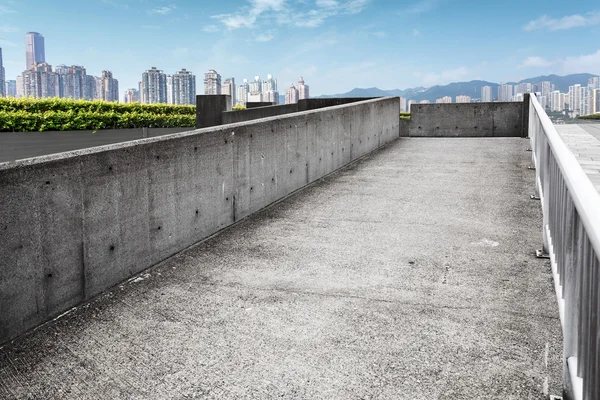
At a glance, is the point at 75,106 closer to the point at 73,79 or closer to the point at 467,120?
the point at 467,120

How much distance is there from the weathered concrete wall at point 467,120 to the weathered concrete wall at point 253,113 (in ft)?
19.7

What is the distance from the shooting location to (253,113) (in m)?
24.9

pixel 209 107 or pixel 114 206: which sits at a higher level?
pixel 209 107

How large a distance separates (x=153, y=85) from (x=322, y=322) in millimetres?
133012

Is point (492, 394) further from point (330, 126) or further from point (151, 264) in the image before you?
point (330, 126)

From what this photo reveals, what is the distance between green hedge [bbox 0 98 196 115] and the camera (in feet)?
61.6

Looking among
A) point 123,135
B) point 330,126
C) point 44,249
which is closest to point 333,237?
point 44,249

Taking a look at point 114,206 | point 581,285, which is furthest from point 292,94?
point 581,285

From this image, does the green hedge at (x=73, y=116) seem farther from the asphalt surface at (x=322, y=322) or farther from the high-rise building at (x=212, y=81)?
the high-rise building at (x=212, y=81)

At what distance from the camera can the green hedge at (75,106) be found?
1877cm

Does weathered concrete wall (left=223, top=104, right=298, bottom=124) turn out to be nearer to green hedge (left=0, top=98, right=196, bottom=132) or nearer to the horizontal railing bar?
green hedge (left=0, top=98, right=196, bottom=132)

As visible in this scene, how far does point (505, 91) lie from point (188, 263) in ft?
348

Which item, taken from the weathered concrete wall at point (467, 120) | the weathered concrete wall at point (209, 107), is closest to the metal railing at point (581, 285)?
the weathered concrete wall at point (467, 120)

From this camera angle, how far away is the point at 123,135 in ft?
68.2
